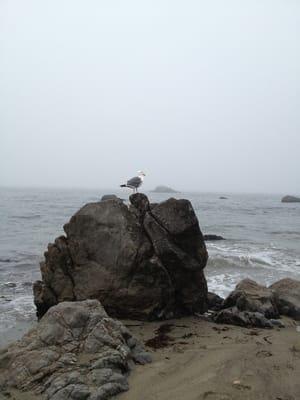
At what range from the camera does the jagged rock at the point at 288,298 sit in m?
9.31

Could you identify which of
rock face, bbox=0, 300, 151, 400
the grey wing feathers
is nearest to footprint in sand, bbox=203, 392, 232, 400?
rock face, bbox=0, 300, 151, 400

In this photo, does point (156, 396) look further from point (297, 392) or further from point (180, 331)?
point (180, 331)

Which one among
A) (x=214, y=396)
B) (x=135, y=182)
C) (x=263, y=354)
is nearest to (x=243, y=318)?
(x=263, y=354)

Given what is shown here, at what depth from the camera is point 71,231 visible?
952 cm

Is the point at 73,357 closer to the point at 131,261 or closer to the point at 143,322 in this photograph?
the point at 143,322

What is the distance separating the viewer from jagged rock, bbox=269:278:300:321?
931 cm

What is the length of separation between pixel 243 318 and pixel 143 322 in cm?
185

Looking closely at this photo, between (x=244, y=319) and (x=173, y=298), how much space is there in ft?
4.76

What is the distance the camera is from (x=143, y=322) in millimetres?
8508

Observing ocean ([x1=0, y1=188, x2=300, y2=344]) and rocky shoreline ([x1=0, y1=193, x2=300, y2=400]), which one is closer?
rocky shoreline ([x1=0, y1=193, x2=300, y2=400])

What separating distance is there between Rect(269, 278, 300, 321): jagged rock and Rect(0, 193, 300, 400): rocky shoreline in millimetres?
21

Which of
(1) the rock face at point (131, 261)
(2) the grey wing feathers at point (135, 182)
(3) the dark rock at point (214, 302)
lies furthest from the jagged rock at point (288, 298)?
(2) the grey wing feathers at point (135, 182)

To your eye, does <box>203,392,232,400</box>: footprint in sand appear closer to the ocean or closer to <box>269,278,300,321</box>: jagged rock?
the ocean

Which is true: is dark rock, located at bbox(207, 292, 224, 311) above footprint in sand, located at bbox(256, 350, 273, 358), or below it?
below
